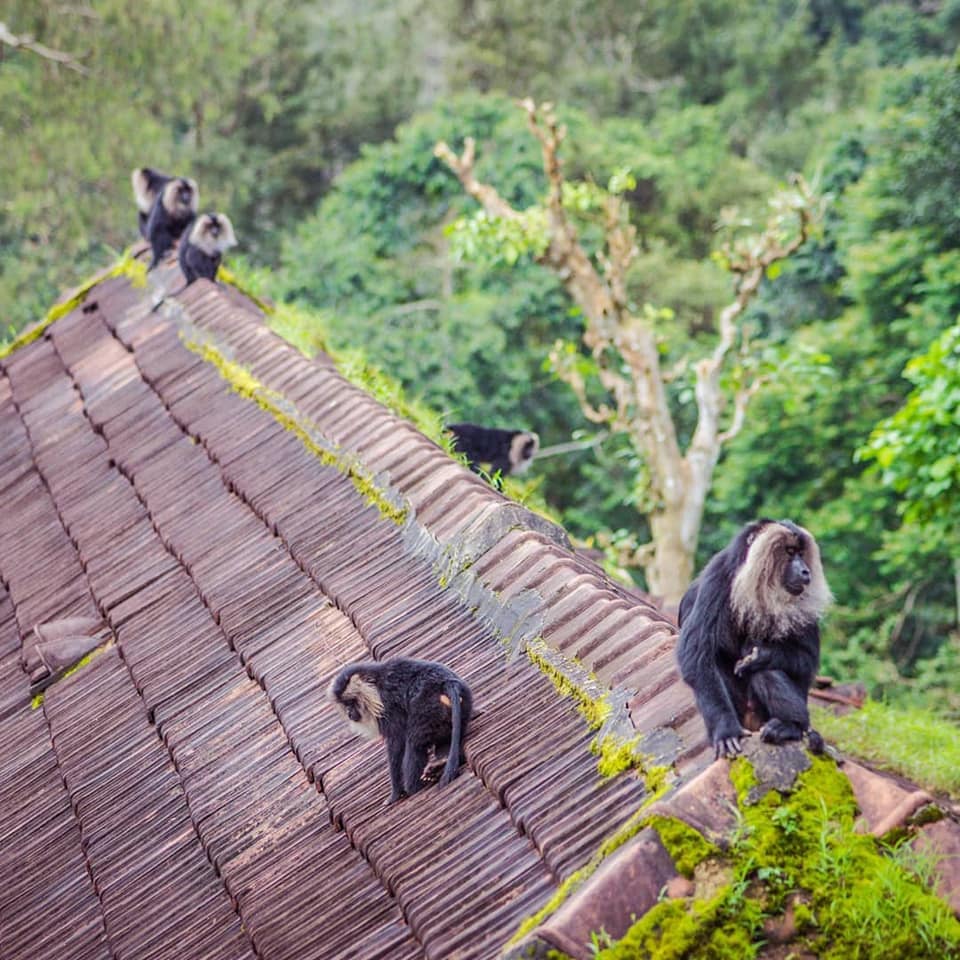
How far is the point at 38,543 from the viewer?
6000 mm

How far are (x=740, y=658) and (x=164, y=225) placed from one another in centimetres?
690

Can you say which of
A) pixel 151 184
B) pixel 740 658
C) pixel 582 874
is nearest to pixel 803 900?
pixel 582 874

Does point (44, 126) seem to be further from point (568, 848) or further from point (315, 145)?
point (568, 848)

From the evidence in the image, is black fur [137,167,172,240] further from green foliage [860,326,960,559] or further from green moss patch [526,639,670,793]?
green moss patch [526,639,670,793]

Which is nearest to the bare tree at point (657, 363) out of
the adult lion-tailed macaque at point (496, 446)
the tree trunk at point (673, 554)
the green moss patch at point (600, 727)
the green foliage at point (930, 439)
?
the tree trunk at point (673, 554)

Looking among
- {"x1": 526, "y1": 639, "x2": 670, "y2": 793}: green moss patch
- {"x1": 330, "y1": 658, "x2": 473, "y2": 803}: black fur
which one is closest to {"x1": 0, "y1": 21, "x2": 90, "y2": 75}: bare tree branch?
{"x1": 330, "y1": 658, "x2": 473, "y2": 803}: black fur

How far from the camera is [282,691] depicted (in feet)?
14.0

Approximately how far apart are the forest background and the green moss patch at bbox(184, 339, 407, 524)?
971mm

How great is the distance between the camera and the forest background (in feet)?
48.5

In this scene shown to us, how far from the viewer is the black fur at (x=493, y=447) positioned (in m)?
8.91

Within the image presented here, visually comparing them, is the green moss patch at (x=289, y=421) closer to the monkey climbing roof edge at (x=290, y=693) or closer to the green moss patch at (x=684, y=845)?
the monkey climbing roof edge at (x=290, y=693)

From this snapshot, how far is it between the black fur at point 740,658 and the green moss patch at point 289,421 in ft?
5.96

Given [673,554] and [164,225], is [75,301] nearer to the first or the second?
[164,225]

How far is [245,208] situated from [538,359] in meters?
11.7
